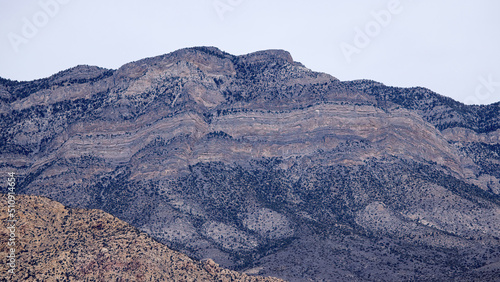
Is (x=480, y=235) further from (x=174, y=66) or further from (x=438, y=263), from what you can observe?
(x=174, y=66)

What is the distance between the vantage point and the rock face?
126438 mm

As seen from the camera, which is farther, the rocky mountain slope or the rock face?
the rock face

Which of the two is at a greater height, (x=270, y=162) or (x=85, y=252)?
(x=270, y=162)

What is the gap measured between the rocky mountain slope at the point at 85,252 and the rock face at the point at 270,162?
140 feet

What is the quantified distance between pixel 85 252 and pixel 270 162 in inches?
3430

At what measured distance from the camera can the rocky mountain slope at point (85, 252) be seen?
6988 cm

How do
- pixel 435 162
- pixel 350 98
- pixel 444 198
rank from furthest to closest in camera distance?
pixel 350 98 < pixel 435 162 < pixel 444 198

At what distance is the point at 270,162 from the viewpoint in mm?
157375

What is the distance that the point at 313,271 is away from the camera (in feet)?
382

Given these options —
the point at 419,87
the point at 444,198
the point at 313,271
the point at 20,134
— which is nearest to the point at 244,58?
the point at 419,87

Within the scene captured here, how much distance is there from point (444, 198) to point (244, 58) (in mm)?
59611

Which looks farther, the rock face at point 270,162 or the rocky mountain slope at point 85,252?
the rock face at point 270,162

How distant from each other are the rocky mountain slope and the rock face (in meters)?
42.7

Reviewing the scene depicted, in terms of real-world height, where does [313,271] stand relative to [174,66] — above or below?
below
